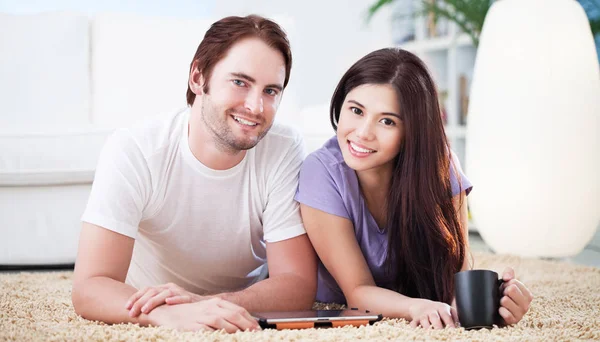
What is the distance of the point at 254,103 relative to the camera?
1577 millimetres

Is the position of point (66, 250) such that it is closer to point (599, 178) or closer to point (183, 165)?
point (183, 165)

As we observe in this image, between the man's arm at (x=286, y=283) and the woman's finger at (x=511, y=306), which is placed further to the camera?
the man's arm at (x=286, y=283)

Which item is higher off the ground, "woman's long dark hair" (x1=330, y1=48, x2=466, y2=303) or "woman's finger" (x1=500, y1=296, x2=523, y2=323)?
"woman's long dark hair" (x1=330, y1=48, x2=466, y2=303)

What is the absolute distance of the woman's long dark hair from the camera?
5.37ft

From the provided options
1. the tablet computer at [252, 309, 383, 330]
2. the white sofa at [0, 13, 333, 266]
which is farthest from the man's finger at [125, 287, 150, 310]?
the white sofa at [0, 13, 333, 266]

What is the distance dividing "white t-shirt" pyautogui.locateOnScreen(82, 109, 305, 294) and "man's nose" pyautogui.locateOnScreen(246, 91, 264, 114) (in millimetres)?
185

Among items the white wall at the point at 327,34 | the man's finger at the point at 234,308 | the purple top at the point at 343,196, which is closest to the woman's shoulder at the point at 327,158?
the purple top at the point at 343,196

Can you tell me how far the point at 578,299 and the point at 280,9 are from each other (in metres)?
3.19

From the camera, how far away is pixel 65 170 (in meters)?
2.46

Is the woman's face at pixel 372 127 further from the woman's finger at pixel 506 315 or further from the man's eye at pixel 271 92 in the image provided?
the woman's finger at pixel 506 315

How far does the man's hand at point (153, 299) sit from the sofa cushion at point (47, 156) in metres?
1.19

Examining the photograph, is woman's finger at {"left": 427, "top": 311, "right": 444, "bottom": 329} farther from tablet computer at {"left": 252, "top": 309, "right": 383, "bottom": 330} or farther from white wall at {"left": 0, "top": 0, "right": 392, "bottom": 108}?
white wall at {"left": 0, "top": 0, "right": 392, "bottom": 108}

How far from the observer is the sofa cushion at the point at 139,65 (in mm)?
2980

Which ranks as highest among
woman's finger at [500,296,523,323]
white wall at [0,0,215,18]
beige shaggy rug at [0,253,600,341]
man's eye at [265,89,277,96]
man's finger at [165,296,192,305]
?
white wall at [0,0,215,18]
